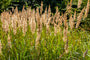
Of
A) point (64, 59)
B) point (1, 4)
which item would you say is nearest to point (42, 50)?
point (64, 59)

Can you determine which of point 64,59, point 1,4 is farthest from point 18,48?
point 1,4

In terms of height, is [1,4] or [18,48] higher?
[1,4]

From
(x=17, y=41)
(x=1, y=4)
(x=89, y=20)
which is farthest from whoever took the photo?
(x=1, y=4)

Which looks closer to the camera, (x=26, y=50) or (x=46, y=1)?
(x=26, y=50)

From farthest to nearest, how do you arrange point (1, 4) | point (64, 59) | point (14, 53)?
point (1, 4) → point (14, 53) → point (64, 59)

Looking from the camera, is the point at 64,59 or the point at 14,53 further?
the point at 14,53

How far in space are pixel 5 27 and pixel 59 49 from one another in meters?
1.26

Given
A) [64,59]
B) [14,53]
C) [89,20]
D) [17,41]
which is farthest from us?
[89,20]

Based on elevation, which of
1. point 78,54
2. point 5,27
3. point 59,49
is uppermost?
point 5,27

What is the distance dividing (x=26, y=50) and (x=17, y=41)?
40 centimetres

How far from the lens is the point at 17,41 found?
10.1 ft

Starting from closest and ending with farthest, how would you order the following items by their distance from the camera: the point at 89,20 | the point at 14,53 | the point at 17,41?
the point at 14,53, the point at 17,41, the point at 89,20

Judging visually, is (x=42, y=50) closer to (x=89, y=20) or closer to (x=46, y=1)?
(x=89, y=20)

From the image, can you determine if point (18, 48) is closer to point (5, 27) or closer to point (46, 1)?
point (5, 27)
